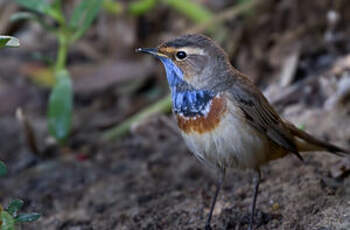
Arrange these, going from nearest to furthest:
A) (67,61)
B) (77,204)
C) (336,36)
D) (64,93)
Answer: (77,204), (64,93), (336,36), (67,61)

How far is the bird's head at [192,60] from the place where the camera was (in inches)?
146

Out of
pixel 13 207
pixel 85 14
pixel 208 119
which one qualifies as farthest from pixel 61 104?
pixel 13 207

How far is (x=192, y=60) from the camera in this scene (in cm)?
374

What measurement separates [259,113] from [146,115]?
2263mm

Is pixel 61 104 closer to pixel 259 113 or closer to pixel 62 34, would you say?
pixel 62 34

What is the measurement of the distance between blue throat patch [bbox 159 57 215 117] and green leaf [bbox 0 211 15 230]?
4.57ft

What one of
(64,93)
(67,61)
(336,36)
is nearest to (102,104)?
(67,61)

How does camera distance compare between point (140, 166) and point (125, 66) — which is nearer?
point (140, 166)

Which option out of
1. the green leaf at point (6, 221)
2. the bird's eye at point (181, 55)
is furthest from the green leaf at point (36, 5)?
the green leaf at point (6, 221)

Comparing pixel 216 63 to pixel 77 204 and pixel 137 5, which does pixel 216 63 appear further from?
pixel 137 5

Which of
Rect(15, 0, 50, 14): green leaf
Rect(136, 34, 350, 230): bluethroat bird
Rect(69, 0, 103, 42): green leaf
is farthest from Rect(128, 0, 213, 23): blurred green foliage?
Rect(136, 34, 350, 230): bluethroat bird

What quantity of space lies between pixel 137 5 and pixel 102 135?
180 centimetres

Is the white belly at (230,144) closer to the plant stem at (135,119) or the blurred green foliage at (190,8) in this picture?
the plant stem at (135,119)

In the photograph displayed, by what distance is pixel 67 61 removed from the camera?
7.35 m
